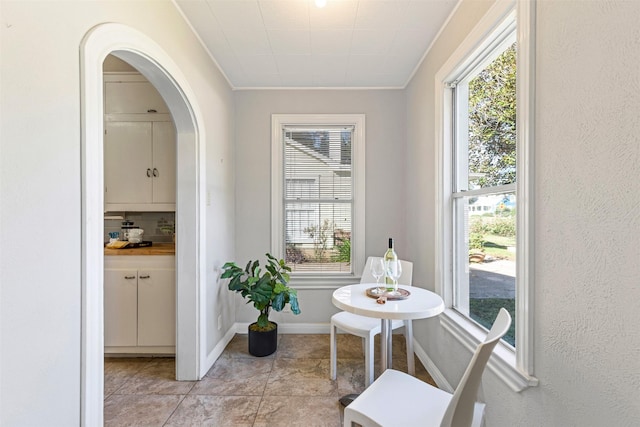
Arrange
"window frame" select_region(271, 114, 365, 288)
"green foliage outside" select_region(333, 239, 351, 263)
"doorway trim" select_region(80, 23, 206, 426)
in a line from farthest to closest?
"green foliage outside" select_region(333, 239, 351, 263)
"window frame" select_region(271, 114, 365, 288)
"doorway trim" select_region(80, 23, 206, 426)

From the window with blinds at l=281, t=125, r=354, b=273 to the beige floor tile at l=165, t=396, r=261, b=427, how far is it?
1.42 metres

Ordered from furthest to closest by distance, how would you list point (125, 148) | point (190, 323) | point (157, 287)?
point (125, 148), point (157, 287), point (190, 323)

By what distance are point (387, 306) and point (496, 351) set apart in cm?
55

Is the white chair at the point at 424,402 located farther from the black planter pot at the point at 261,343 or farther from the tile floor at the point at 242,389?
the black planter pot at the point at 261,343

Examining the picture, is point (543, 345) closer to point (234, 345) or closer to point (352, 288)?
point (352, 288)

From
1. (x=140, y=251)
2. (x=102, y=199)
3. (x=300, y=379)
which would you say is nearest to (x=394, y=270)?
(x=300, y=379)

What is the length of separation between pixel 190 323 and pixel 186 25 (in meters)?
2.19

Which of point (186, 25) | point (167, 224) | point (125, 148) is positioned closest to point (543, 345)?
point (186, 25)

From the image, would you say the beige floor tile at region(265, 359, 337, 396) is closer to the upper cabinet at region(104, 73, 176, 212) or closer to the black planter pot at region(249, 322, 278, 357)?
the black planter pot at region(249, 322, 278, 357)

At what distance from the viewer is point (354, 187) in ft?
10.3

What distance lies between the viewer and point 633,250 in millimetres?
813

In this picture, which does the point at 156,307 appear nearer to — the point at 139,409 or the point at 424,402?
the point at 139,409

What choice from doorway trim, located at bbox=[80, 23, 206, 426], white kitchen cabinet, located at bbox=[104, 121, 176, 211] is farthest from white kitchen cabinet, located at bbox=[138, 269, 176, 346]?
white kitchen cabinet, located at bbox=[104, 121, 176, 211]

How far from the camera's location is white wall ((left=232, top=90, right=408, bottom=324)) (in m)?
3.08
